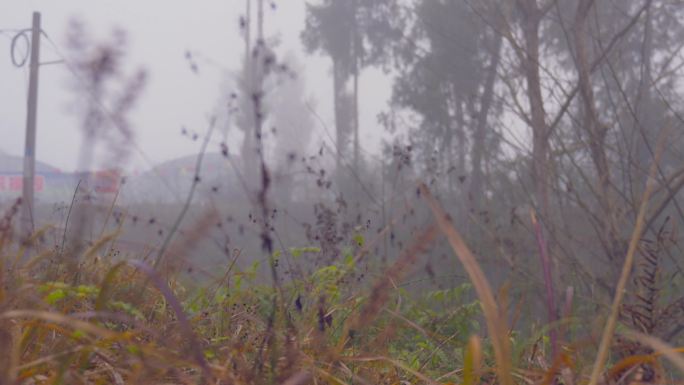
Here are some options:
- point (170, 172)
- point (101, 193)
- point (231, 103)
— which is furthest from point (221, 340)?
point (170, 172)

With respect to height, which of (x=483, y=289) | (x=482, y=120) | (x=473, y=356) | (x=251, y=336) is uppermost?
(x=482, y=120)

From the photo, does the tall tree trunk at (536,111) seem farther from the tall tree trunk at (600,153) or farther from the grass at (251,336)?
the grass at (251,336)

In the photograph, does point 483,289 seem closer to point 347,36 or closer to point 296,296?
point 296,296

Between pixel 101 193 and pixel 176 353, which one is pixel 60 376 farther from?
pixel 101 193

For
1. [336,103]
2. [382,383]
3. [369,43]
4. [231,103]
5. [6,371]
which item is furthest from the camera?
[336,103]

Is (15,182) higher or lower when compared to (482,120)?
lower

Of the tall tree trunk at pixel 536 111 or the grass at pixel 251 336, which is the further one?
the tall tree trunk at pixel 536 111

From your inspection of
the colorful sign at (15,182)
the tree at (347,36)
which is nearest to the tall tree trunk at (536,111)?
the colorful sign at (15,182)

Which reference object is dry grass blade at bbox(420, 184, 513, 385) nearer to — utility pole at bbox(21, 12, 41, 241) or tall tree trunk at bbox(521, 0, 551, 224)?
tall tree trunk at bbox(521, 0, 551, 224)

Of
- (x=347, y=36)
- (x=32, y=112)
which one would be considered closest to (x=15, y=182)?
(x=32, y=112)

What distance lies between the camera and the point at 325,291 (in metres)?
Answer: 2.41

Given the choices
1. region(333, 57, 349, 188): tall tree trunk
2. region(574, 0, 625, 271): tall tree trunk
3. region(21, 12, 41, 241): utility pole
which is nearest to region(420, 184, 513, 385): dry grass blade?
region(574, 0, 625, 271): tall tree trunk

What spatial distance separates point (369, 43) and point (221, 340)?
870 inches

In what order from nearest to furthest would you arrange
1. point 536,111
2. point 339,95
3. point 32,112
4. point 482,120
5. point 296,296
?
point 296,296, point 536,111, point 482,120, point 32,112, point 339,95
